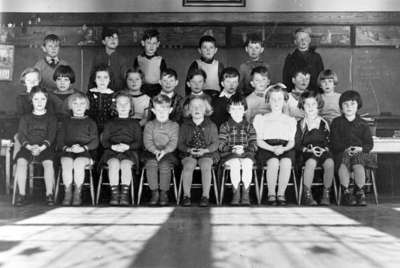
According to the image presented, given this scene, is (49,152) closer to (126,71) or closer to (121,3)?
(126,71)

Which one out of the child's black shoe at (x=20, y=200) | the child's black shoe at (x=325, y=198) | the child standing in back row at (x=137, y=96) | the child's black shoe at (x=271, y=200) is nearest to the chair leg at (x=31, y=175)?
the child's black shoe at (x=20, y=200)

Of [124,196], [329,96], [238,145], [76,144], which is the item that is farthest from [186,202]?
[329,96]

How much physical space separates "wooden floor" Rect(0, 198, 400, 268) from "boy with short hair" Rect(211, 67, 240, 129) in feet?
3.33

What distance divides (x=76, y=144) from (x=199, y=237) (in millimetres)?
2040

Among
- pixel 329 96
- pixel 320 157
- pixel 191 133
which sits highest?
pixel 329 96

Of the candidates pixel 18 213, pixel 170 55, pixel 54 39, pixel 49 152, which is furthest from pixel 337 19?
pixel 18 213

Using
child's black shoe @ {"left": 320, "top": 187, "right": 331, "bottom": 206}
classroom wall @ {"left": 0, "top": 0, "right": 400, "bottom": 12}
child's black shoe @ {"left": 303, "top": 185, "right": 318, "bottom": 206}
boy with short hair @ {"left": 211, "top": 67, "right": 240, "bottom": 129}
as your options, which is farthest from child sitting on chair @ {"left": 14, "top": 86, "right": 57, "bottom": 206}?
child's black shoe @ {"left": 320, "top": 187, "right": 331, "bottom": 206}

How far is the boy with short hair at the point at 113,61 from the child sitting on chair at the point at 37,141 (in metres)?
0.88

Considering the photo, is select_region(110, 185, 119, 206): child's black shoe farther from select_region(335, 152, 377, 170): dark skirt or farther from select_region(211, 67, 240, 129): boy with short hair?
select_region(335, 152, 377, 170): dark skirt

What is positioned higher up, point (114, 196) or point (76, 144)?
point (76, 144)

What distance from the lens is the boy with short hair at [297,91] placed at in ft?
18.1

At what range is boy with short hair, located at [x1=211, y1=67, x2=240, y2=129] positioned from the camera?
546 centimetres

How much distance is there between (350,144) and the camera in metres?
5.22

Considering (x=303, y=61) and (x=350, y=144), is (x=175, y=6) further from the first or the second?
(x=350, y=144)
